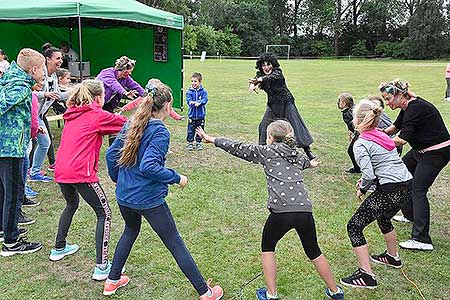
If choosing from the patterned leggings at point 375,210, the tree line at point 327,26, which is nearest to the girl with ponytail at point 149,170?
the patterned leggings at point 375,210

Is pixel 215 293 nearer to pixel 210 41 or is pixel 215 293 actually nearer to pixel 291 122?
pixel 291 122

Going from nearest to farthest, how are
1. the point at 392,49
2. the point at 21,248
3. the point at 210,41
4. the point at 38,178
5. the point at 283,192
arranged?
the point at 283,192
the point at 21,248
the point at 38,178
the point at 210,41
the point at 392,49

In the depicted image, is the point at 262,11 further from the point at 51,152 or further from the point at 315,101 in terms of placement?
the point at 51,152

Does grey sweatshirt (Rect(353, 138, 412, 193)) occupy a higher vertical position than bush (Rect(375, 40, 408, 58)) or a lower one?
lower

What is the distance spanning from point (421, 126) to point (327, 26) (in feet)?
206

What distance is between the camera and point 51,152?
677cm

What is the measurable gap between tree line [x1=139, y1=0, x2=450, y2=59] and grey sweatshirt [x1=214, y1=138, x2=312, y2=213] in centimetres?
4894

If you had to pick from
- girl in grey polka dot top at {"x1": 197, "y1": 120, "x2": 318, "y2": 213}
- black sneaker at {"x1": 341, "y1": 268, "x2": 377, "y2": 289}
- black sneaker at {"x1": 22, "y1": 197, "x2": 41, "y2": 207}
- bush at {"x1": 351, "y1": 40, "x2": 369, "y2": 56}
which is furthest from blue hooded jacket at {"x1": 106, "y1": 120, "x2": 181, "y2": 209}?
bush at {"x1": 351, "y1": 40, "x2": 369, "y2": 56}

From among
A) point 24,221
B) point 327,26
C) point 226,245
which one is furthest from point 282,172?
point 327,26

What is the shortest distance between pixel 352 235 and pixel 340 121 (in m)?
7.93

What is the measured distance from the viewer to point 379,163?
366 cm

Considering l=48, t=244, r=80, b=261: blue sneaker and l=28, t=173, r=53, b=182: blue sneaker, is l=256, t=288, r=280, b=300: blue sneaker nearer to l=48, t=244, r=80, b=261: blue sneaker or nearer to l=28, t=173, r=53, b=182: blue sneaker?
l=48, t=244, r=80, b=261: blue sneaker

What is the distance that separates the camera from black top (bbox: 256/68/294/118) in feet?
21.1

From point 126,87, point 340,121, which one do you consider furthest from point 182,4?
point 126,87
